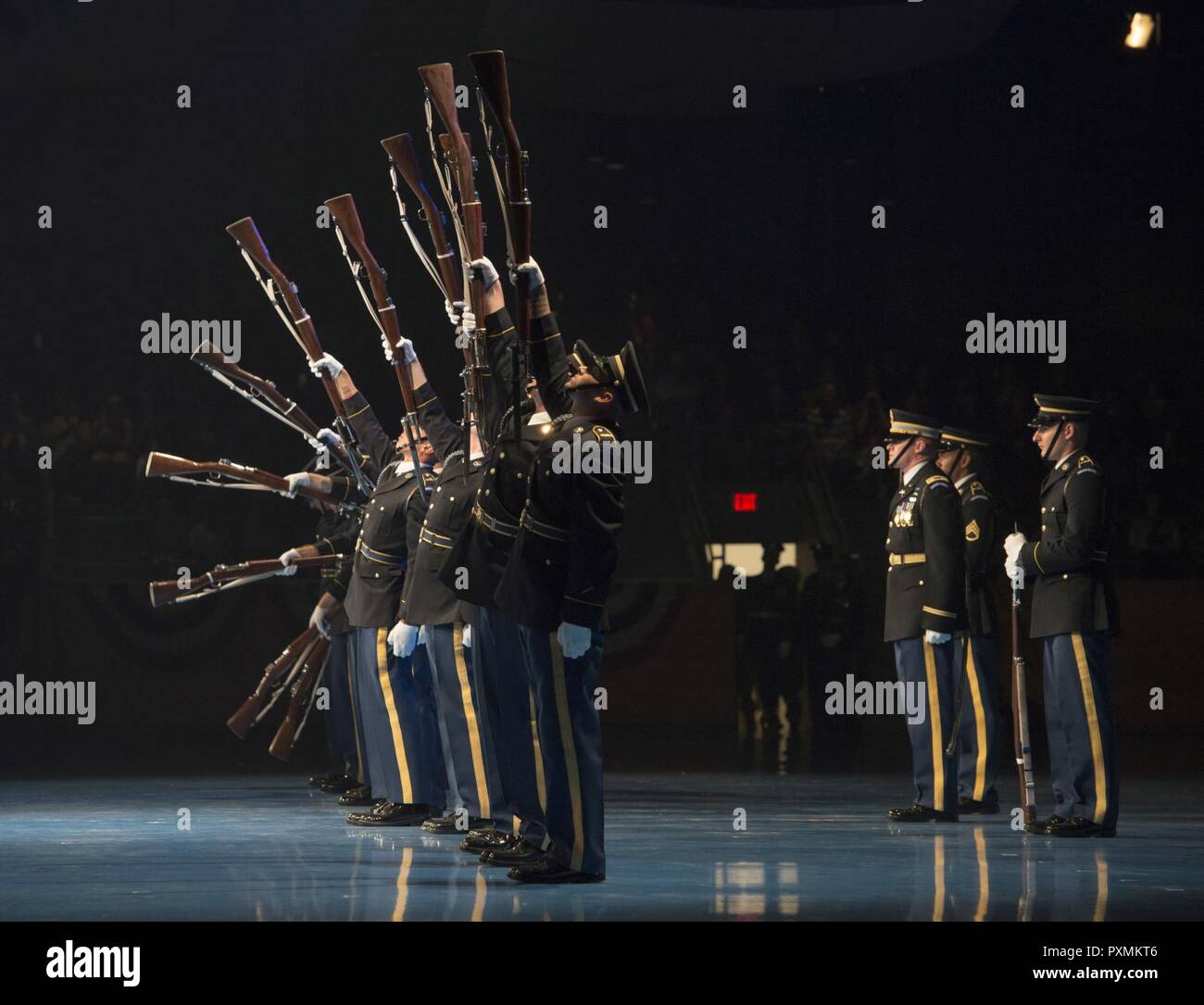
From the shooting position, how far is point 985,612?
8.57m

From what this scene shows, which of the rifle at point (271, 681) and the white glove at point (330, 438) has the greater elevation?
the white glove at point (330, 438)

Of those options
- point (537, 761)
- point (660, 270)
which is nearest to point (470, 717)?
point (537, 761)

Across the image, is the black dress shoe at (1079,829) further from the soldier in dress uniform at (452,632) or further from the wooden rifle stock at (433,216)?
the wooden rifle stock at (433,216)

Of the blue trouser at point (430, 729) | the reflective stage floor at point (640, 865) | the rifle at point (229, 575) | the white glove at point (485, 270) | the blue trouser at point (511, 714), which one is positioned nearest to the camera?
the reflective stage floor at point (640, 865)

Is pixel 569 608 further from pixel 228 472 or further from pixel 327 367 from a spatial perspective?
pixel 228 472

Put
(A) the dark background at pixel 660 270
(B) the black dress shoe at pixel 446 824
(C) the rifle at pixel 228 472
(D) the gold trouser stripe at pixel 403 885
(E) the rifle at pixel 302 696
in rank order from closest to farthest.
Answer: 1. (D) the gold trouser stripe at pixel 403 885
2. (B) the black dress shoe at pixel 446 824
3. (C) the rifle at pixel 228 472
4. (E) the rifle at pixel 302 696
5. (A) the dark background at pixel 660 270

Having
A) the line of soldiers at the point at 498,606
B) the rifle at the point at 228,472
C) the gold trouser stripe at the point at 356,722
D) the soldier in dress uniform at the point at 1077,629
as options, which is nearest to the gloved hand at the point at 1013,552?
the soldier in dress uniform at the point at 1077,629

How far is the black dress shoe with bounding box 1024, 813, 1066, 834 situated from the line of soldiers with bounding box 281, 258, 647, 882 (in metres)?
2.07

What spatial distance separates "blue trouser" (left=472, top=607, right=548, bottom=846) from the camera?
639 cm

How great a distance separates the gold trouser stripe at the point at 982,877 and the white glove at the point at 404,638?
2.32 metres

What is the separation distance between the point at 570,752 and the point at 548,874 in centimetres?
38

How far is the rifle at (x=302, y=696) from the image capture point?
33.8 ft

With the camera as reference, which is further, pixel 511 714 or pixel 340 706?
pixel 340 706

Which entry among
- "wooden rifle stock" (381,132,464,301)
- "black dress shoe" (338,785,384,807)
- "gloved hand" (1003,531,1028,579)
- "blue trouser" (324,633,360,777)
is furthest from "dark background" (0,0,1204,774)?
"wooden rifle stock" (381,132,464,301)
